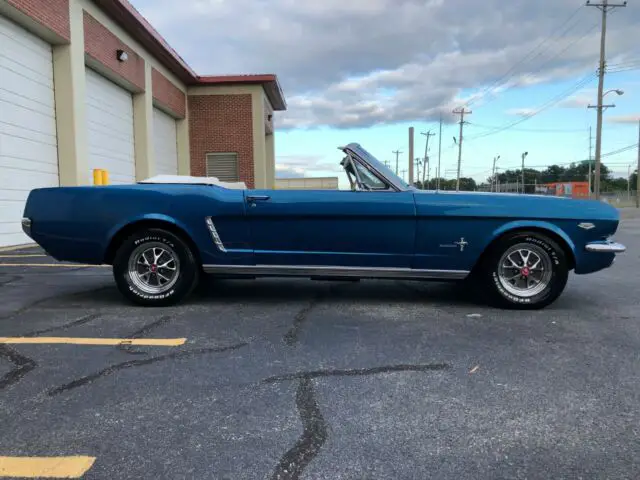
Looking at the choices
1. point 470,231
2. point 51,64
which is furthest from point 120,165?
point 470,231

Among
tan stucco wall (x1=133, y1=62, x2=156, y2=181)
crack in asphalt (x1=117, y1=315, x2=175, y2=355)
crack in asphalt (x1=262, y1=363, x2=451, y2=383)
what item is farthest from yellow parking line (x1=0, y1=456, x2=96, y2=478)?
tan stucco wall (x1=133, y1=62, x2=156, y2=181)

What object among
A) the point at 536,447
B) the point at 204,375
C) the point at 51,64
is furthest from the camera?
the point at 51,64

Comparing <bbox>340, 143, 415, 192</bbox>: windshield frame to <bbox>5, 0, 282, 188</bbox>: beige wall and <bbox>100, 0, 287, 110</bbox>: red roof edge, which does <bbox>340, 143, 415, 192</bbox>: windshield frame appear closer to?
<bbox>5, 0, 282, 188</bbox>: beige wall

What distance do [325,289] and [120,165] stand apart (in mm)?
11109

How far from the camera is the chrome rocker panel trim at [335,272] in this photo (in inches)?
190

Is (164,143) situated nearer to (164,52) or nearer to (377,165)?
(164,52)

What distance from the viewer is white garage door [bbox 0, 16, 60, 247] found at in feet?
32.0

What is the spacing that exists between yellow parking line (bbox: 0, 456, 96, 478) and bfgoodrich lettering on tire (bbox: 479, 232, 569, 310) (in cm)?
375

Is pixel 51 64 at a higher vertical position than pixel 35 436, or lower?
higher

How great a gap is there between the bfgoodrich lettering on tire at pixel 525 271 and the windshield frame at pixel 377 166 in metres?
1.05

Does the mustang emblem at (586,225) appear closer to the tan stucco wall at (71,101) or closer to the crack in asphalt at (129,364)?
the crack in asphalt at (129,364)

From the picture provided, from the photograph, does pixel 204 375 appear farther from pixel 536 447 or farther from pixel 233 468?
pixel 536 447

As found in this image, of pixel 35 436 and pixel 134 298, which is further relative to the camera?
pixel 134 298

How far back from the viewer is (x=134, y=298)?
192 inches
